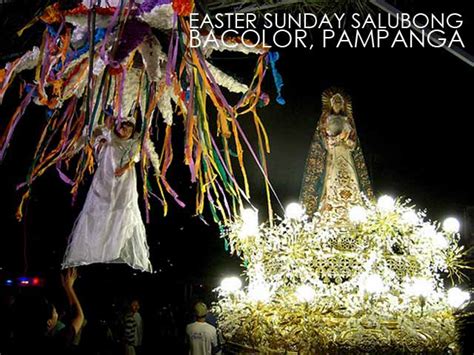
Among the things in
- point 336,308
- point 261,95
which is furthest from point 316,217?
point 261,95

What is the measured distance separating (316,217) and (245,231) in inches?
36.0

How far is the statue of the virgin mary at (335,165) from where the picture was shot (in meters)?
4.92

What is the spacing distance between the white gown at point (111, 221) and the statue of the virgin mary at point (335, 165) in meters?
2.69

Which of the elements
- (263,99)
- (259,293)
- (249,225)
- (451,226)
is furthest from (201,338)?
(263,99)

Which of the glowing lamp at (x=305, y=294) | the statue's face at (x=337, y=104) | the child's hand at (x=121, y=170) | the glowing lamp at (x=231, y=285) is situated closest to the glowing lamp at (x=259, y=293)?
the glowing lamp at (x=231, y=285)

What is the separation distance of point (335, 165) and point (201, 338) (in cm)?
202

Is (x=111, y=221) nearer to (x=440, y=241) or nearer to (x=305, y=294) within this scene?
(x=305, y=294)

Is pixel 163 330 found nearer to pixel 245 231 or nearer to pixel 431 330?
pixel 245 231

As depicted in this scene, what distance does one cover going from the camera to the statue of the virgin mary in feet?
16.1

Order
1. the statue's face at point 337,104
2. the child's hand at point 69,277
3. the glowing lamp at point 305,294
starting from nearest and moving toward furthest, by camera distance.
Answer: the child's hand at point 69,277 → the glowing lamp at point 305,294 → the statue's face at point 337,104

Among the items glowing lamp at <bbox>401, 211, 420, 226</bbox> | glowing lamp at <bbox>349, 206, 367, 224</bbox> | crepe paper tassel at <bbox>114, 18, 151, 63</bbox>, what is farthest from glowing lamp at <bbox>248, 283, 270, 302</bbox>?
crepe paper tassel at <bbox>114, 18, 151, 63</bbox>

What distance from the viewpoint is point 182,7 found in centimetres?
188

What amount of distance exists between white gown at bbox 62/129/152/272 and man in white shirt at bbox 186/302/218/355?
2.83 metres

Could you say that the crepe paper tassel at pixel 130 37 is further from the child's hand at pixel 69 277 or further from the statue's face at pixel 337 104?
the statue's face at pixel 337 104
